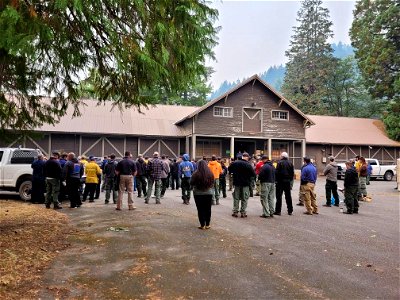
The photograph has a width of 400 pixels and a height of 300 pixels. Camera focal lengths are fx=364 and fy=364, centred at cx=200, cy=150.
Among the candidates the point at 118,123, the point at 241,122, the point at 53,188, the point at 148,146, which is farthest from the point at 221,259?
the point at 118,123

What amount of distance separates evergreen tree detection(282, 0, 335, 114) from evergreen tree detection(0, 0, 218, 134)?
1816 inches

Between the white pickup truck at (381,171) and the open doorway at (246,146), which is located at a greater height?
the open doorway at (246,146)

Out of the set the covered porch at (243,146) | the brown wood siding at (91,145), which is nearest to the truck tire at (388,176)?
the covered porch at (243,146)

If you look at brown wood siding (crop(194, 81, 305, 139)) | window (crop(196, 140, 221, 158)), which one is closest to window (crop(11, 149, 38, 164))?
brown wood siding (crop(194, 81, 305, 139))

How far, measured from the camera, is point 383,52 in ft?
119

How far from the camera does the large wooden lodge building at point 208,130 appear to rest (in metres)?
27.6

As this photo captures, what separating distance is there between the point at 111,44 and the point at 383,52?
3691 cm

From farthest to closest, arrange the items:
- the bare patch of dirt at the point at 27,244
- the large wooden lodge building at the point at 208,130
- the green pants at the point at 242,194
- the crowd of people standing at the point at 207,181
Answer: the large wooden lodge building at the point at 208,130 < the green pants at the point at 242,194 < the crowd of people standing at the point at 207,181 < the bare patch of dirt at the point at 27,244

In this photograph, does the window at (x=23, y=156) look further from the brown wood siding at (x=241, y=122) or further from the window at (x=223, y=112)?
the window at (x=223, y=112)

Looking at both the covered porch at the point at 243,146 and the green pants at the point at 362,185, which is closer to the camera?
the green pants at the point at 362,185

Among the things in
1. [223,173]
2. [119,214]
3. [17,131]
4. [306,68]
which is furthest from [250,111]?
[306,68]

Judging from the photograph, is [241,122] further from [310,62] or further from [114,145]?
[310,62]

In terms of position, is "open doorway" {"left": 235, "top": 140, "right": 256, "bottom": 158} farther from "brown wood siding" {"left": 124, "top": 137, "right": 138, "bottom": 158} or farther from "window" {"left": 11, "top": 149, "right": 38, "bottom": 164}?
"window" {"left": 11, "top": 149, "right": 38, "bottom": 164}

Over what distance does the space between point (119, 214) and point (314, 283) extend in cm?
694
